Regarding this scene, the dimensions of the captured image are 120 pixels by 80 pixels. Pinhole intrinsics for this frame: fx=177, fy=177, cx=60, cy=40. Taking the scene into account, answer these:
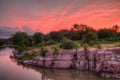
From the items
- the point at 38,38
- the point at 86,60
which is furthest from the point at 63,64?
the point at 38,38

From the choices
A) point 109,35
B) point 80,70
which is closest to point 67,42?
point 80,70

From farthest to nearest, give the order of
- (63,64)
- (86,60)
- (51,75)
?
(63,64) → (86,60) → (51,75)

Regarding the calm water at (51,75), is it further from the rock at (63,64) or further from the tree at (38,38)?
the tree at (38,38)

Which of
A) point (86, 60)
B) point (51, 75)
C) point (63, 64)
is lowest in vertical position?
point (51, 75)

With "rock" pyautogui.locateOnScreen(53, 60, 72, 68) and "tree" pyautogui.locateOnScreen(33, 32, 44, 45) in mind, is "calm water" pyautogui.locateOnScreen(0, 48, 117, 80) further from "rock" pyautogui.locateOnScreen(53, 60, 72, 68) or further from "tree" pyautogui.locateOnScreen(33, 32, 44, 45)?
"tree" pyautogui.locateOnScreen(33, 32, 44, 45)

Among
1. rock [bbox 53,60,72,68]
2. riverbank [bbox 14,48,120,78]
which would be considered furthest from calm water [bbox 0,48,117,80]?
riverbank [bbox 14,48,120,78]

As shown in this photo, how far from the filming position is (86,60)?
585 inches

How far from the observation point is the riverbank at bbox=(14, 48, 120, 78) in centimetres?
1281

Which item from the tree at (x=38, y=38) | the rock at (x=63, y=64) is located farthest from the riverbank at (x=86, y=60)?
the tree at (x=38, y=38)

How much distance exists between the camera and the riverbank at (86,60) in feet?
42.0

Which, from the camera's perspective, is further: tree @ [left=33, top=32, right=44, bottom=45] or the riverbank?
tree @ [left=33, top=32, right=44, bottom=45]

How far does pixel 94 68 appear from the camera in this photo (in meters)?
14.3

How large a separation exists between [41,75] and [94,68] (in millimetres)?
4315

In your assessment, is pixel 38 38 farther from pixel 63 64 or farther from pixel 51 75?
pixel 51 75
